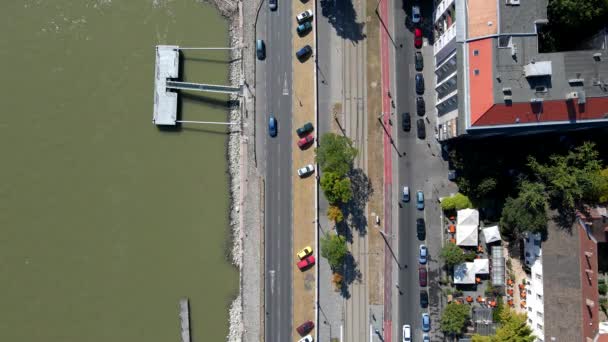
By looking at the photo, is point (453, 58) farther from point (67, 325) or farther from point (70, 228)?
point (67, 325)

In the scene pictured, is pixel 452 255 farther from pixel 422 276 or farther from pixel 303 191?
pixel 303 191

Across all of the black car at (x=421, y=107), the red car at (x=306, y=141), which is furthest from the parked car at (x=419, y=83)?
the red car at (x=306, y=141)

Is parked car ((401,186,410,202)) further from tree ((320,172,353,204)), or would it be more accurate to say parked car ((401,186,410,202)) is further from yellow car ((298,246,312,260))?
yellow car ((298,246,312,260))

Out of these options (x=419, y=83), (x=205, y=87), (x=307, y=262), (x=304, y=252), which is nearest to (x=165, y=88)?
(x=205, y=87)

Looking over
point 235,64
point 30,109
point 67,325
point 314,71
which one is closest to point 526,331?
point 314,71

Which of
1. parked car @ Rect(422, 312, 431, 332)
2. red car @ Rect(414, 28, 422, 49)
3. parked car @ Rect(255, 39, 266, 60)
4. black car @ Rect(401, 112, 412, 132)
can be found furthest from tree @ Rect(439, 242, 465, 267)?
parked car @ Rect(255, 39, 266, 60)

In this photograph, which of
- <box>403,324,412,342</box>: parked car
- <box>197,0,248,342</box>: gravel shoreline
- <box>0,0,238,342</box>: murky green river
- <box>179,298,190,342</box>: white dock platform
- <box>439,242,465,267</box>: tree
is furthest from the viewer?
<box>197,0,248,342</box>: gravel shoreline
